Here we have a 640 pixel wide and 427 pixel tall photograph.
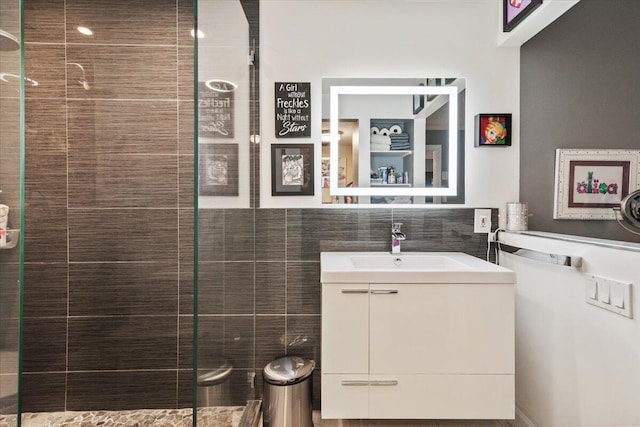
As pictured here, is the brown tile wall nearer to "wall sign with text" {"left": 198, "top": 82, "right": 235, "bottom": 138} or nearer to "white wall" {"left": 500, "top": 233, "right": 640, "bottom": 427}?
"wall sign with text" {"left": 198, "top": 82, "right": 235, "bottom": 138}

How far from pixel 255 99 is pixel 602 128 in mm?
1712

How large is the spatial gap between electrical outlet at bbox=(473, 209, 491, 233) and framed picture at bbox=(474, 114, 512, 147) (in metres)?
0.41

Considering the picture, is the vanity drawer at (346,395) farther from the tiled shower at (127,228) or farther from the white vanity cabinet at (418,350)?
the tiled shower at (127,228)

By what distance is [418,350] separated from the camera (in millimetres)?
1466

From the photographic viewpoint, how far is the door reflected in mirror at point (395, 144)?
1.99m

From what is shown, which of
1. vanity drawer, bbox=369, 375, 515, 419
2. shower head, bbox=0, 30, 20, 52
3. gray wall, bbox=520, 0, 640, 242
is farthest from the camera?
vanity drawer, bbox=369, 375, 515, 419

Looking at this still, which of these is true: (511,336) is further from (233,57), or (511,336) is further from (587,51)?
(233,57)

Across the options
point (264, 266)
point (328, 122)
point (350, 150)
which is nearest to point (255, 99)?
point (328, 122)

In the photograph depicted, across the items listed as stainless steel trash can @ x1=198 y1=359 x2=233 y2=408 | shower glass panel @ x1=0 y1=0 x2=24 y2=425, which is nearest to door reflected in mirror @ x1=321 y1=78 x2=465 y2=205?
stainless steel trash can @ x1=198 y1=359 x2=233 y2=408

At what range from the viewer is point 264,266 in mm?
1964

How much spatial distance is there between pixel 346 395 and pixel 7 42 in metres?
1.69

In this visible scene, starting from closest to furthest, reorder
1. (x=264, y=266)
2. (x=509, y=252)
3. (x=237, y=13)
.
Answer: (x=237, y=13) < (x=509, y=252) < (x=264, y=266)

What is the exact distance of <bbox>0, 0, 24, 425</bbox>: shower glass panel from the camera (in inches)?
32.8

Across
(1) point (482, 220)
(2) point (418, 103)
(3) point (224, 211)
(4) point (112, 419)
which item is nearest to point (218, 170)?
(3) point (224, 211)
